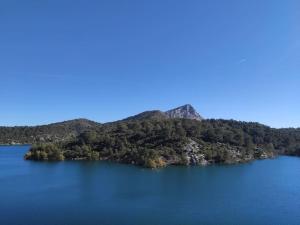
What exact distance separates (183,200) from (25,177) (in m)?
46.3

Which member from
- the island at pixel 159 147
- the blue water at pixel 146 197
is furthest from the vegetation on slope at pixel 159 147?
the blue water at pixel 146 197

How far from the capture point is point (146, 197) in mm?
66312

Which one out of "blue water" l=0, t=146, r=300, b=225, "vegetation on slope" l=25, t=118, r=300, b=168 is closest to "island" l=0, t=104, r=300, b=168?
"vegetation on slope" l=25, t=118, r=300, b=168

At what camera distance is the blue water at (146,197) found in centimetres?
5097

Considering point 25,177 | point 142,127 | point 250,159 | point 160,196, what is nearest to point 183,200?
point 160,196

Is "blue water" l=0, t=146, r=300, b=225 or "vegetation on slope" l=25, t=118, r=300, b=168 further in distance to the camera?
"vegetation on slope" l=25, t=118, r=300, b=168

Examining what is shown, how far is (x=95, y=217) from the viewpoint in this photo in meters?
51.1

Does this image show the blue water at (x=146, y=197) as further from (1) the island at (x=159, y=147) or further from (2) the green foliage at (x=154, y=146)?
(2) the green foliage at (x=154, y=146)

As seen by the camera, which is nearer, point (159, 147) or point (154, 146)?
point (159, 147)

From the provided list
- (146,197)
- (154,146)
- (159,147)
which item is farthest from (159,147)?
(146,197)

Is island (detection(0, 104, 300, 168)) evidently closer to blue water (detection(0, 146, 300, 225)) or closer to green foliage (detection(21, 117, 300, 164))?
green foliage (detection(21, 117, 300, 164))

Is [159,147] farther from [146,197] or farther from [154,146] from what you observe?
[146,197]

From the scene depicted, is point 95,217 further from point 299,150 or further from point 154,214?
point 299,150

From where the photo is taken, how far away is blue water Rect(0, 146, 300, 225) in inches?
2007
